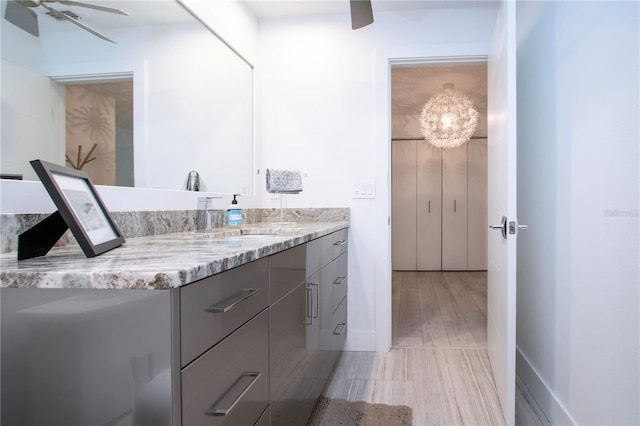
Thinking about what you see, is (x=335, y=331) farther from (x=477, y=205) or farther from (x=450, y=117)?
(x=477, y=205)

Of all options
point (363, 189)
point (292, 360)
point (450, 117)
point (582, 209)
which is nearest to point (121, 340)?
point (292, 360)

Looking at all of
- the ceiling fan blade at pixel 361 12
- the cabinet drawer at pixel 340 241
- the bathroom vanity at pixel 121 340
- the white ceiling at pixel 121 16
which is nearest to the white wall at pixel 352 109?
the cabinet drawer at pixel 340 241

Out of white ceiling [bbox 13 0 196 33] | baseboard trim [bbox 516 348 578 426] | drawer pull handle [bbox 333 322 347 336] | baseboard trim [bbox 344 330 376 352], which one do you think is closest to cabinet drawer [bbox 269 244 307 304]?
drawer pull handle [bbox 333 322 347 336]

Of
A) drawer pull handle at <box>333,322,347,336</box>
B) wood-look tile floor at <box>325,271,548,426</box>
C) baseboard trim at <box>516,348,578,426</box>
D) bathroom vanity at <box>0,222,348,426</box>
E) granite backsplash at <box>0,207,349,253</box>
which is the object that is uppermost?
granite backsplash at <box>0,207,349,253</box>

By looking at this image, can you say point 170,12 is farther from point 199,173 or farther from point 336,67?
point 336,67

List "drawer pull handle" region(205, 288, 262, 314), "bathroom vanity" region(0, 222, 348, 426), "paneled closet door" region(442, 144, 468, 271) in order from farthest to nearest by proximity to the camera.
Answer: "paneled closet door" region(442, 144, 468, 271) < "drawer pull handle" region(205, 288, 262, 314) < "bathroom vanity" region(0, 222, 348, 426)

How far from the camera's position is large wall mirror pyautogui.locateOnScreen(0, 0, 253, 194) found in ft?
3.58

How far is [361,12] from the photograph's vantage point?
235 centimetres

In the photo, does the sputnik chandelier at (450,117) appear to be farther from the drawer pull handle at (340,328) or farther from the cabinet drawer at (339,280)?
the drawer pull handle at (340,328)

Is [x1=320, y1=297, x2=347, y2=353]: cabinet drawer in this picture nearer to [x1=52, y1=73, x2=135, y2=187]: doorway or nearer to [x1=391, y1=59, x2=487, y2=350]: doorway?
[x1=52, y1=73, x2=135, y2=187]: doorway

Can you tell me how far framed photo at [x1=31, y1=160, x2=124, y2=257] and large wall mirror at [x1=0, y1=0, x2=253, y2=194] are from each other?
15 centimetres

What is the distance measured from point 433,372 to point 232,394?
174cm

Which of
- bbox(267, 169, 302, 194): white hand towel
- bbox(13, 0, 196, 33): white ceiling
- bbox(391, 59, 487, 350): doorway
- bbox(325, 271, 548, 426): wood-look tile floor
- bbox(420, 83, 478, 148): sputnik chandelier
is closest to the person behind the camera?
bbox(13, 0, 196, 33): white ceiling

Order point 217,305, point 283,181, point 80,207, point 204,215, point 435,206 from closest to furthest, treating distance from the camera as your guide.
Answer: point 217,305 < point 80,207 < point 204,215 < point 283,181 < point 435,206
